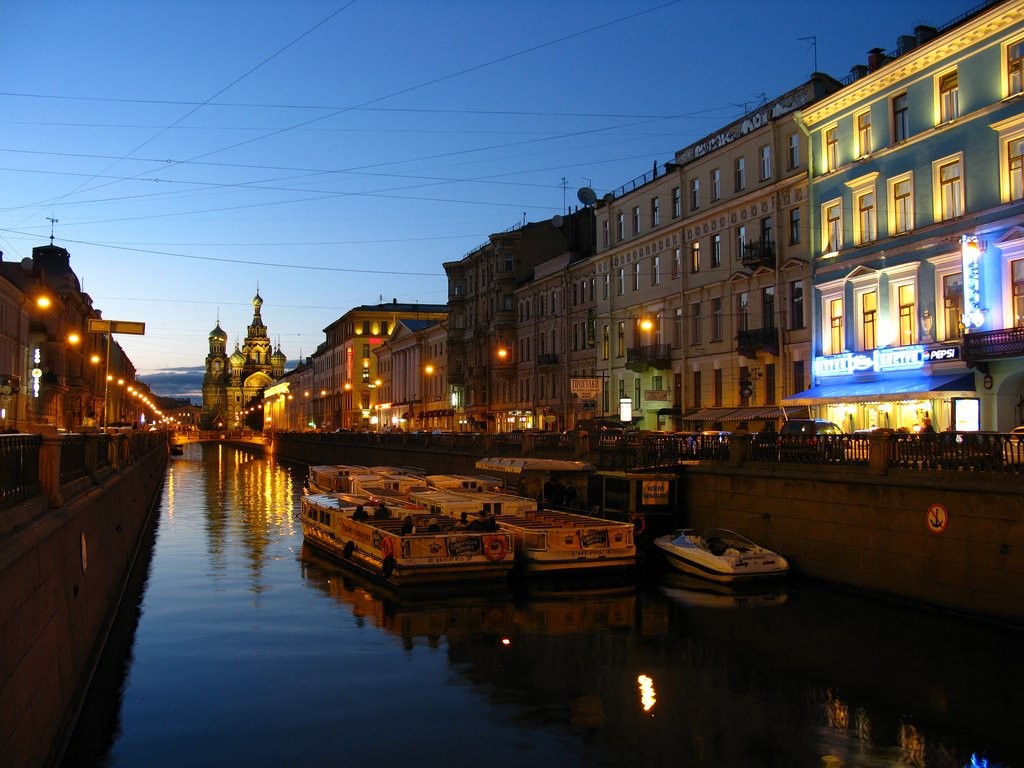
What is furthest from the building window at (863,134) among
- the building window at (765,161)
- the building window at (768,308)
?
the building window at (768,308)

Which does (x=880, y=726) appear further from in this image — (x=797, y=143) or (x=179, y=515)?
(x=179, y=515)

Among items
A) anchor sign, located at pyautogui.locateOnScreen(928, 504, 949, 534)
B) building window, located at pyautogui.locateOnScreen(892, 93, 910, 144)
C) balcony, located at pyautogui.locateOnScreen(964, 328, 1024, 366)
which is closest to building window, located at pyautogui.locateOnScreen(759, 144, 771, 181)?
building window, located at pyautogui.locateOnScreen(892, 93, 910, 144)

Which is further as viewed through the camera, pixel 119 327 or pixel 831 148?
pixel 831 148

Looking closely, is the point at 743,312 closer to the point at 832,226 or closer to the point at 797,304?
the point at 797,304

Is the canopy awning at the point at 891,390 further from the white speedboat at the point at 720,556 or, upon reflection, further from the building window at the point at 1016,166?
the white speedboat at the point at 720,556

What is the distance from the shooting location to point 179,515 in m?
50.0

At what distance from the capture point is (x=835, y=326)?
130 ft

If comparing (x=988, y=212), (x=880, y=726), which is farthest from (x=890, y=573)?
(x=988, y=212)

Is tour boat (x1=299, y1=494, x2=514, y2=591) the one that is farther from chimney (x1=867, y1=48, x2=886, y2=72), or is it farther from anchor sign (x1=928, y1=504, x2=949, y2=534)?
chimney (x1=867, y1=48, x2=886, y2=72)

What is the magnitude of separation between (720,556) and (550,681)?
1043 centimetres

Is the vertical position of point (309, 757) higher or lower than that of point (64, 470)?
lower

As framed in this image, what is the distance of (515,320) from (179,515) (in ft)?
109

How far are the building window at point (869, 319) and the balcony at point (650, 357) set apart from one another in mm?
14762

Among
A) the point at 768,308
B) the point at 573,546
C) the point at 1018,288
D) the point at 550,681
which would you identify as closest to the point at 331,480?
the point at 768,308
